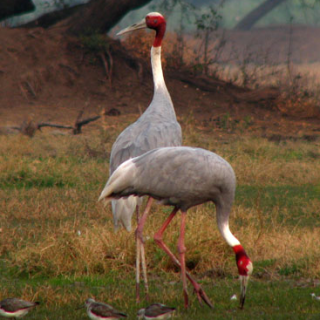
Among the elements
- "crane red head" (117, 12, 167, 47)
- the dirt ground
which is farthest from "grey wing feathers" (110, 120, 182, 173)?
the dirt ground

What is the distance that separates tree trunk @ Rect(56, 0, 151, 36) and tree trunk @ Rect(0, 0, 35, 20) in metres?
1.39

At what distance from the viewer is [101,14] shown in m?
21.3

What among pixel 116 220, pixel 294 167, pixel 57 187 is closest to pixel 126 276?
pixel 116 220

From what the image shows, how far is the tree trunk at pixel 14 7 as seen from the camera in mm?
21297

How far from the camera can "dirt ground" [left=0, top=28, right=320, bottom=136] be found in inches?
750

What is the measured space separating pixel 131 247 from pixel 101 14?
1598 centimetres

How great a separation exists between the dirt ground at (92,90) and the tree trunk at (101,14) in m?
0.59

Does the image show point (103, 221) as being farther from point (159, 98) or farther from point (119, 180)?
point (119, 180)

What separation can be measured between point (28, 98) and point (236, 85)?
6641 millimetres

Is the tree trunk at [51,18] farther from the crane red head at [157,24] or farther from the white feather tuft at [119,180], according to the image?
the white feather tuft at [119,180]

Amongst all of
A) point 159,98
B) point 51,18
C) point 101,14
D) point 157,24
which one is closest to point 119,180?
point 159,98

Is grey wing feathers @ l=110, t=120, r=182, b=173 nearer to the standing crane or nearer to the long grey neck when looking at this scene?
the standing crane

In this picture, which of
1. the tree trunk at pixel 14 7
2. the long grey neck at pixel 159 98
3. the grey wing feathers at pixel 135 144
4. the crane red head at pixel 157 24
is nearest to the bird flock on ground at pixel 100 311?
the grey wing feathers at pixel 135 144

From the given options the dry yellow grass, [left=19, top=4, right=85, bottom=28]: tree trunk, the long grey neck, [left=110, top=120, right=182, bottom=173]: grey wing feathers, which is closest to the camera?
[left=110, top=120, right=182, bottom=173]: grey wing feathers
